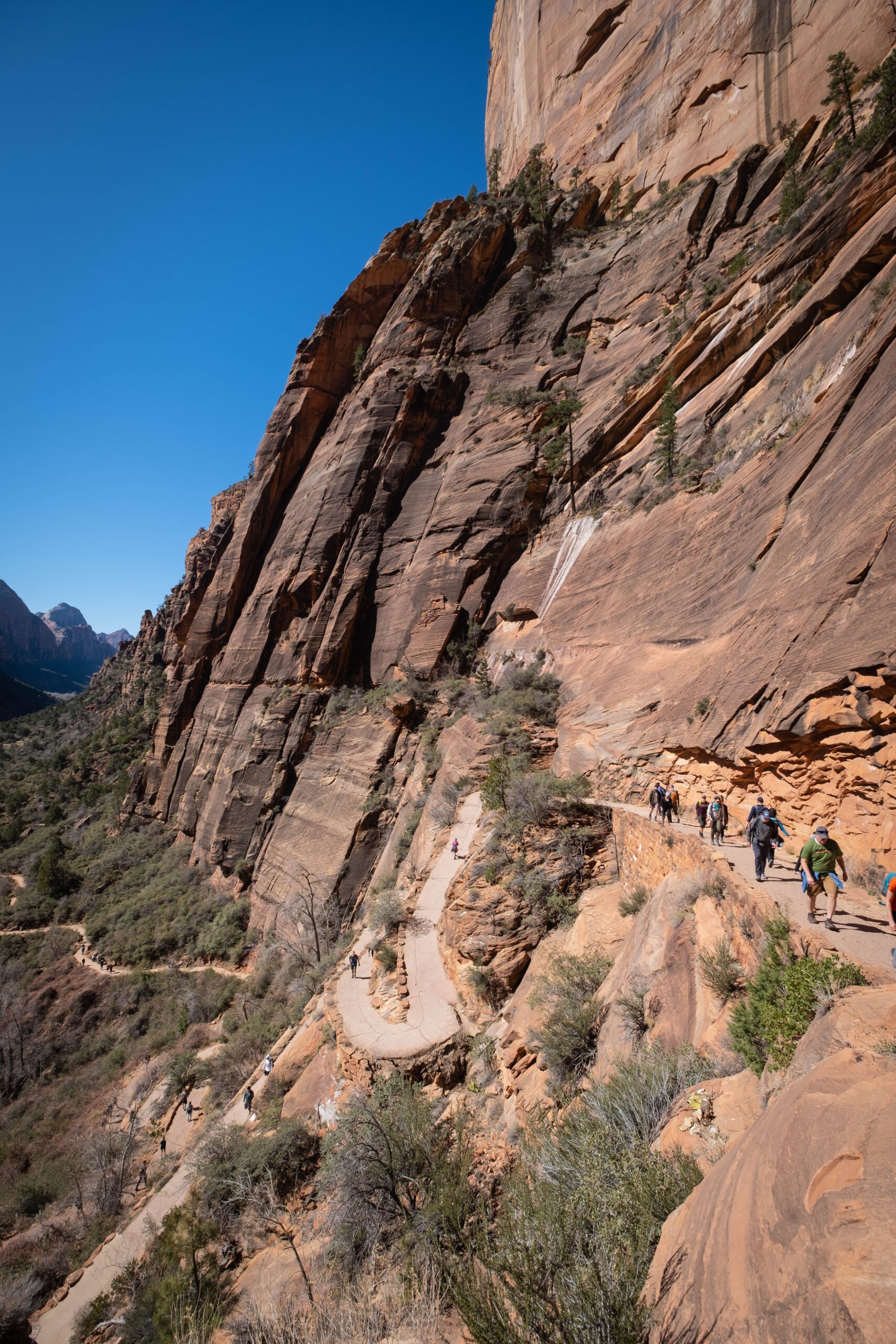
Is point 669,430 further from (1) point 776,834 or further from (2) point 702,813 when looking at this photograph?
(1) point 776,834

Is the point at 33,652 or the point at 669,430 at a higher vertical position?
the point at 33,652

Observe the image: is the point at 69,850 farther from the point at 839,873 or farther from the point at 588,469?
the point at 839,873

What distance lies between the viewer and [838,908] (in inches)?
220

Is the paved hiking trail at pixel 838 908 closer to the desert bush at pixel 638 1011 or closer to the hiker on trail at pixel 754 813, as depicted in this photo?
the hiker on trail at pixel 754 813

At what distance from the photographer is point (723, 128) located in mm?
23734

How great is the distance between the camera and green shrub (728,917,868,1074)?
424cm

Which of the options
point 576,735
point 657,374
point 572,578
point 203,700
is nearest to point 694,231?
point 657,374

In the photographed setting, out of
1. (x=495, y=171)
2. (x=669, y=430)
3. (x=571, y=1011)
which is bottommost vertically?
(x=571, y=1011)

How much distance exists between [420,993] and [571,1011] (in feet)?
14.0

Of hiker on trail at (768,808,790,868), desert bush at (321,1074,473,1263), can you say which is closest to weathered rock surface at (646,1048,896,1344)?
hiker on trail at (768,808,790,868)

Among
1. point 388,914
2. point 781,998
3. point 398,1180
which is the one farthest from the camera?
point 388,914

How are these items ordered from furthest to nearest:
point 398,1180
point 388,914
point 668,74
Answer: point 668,74
point 388,914
point 398,1180

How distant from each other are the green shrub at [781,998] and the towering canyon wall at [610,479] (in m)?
2.40

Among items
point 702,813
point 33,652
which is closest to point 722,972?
point 702,813
